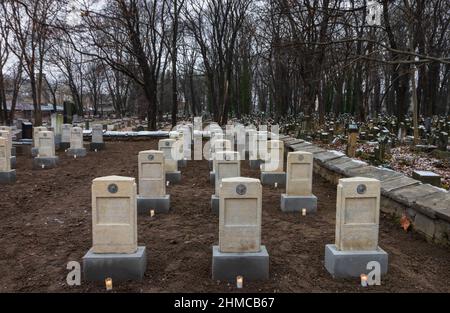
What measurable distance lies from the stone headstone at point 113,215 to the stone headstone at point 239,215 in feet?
3.01

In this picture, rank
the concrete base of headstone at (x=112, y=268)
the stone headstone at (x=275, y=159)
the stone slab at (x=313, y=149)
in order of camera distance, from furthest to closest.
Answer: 1. the stone slab at (x=313, y=149)
2. the stone headstone at (x=275, y=159)
3. the concrete base of headstone at (x=112, y=268)

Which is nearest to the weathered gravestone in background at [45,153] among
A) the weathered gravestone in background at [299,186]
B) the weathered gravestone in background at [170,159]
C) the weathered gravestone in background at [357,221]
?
the weathered gravestone in background at [170,159]

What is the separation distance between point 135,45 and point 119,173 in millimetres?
12627

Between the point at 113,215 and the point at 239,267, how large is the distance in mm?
1383

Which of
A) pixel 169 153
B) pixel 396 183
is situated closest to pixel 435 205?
pixel 396 183

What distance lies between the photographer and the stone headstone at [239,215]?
421 centimetres

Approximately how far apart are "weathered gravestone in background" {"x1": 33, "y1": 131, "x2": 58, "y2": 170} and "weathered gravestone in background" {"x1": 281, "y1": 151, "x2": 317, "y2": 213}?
24.7 ft

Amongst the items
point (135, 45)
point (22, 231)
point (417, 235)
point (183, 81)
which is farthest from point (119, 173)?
point (183, 81)

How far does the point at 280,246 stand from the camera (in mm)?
5086

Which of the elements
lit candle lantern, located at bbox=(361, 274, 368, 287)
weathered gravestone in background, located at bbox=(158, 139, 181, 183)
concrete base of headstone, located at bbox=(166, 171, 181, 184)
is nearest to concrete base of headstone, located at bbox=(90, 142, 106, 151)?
weathered gravestone in background, located at bbox=(158, 139, 181, 183)

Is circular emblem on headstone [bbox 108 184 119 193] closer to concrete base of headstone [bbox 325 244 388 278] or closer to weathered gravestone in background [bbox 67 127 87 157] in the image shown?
concrete base of headstone [bbox 325 244 388 278]

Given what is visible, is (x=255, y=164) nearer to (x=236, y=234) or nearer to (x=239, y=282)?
(x=236, y=234)

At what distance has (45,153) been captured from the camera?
11766 millimetres

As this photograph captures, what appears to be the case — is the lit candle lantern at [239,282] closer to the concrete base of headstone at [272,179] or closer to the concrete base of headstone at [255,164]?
the concrete base of headstone at [272,179]
